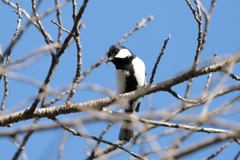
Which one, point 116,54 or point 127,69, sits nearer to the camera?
Result: point 127,69

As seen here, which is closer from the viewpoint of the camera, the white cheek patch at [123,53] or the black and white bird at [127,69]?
the black and white bird at [127,69]

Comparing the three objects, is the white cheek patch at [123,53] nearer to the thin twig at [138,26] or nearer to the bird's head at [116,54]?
the bird's head at [116,54]

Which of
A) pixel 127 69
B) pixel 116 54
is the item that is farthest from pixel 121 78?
pixel 116 54

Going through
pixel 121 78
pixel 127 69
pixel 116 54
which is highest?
pixel 116 54

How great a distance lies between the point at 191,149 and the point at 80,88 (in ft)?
5.54

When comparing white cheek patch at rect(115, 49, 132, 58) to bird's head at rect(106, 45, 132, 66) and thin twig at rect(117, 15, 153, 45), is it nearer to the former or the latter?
bird's head at rect(106, 45, 132, 66)

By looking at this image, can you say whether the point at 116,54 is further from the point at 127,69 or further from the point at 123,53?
the point at 127,69

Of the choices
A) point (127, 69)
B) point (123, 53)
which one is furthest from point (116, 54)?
point (127, 69)

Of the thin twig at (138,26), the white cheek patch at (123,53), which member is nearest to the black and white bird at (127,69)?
the white cheek patch at (123,53)

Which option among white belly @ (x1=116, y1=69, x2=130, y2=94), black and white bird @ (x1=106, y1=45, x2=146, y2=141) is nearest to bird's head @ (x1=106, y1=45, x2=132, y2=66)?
black and white bird @ (x1=106, y1=45, x2=146, y2=141)

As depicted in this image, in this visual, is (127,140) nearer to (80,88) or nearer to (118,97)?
(118,97)

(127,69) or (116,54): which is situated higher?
(116,54)

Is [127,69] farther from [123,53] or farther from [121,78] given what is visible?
[123,53]

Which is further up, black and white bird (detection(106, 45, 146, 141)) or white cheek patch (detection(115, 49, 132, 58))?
white cheek patch (detection(115, 49, 132, 58))
